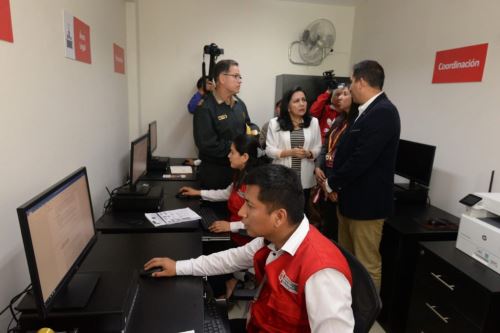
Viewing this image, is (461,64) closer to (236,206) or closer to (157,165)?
(236,206)

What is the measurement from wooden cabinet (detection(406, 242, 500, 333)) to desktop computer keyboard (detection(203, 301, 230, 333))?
116 cm

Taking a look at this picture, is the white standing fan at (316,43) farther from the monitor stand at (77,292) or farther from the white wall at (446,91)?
the monitor stand at (77,292)

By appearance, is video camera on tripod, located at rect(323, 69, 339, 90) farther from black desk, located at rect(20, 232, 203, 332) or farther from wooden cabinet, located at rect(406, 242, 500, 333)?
black desk, located at rect(20, 232, 203, 332)

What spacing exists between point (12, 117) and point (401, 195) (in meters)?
2.57

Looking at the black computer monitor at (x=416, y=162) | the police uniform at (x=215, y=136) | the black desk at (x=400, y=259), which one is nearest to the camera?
the black desk at (x=400, y=259)

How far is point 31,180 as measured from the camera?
52.3 inches

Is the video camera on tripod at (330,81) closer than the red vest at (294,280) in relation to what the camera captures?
No

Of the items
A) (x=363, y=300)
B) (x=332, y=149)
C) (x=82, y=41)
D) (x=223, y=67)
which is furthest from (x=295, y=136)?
(x=363, y=300)

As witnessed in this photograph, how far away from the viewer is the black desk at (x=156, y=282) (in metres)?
1.04

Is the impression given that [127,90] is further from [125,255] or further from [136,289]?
[136,289]

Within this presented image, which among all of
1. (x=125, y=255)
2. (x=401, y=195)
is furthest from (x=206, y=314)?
(x=401, y=195)

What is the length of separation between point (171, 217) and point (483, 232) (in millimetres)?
1664

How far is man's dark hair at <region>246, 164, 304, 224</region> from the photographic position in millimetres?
1076

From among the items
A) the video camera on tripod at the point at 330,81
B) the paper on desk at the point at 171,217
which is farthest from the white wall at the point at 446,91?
the paper on desk at the point at 171,217
